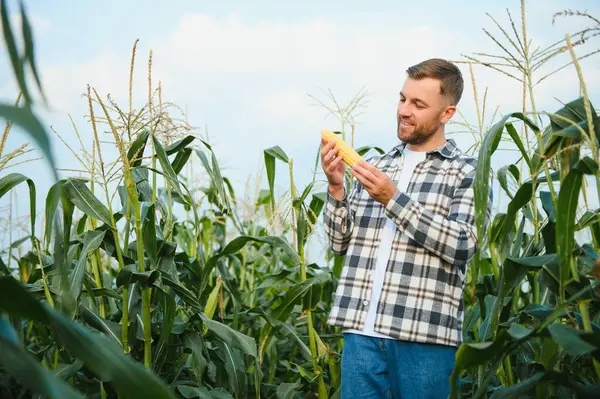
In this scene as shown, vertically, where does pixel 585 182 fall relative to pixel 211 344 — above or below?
above

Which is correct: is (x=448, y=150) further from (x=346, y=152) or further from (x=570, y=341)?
(x=570, y=341)

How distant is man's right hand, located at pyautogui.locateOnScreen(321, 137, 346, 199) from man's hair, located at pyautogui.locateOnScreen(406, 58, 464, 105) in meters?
0.50

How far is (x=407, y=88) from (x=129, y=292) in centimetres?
157

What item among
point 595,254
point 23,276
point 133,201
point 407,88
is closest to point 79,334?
point 133,201

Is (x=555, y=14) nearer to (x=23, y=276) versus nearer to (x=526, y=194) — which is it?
(x=526, y=194)

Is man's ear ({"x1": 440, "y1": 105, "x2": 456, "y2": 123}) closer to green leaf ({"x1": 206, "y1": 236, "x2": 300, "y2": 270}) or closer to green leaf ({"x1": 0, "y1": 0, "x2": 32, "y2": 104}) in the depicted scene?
green leaf ({"x1": 206, "y1": 236, "x2": 300, "y2": 270})

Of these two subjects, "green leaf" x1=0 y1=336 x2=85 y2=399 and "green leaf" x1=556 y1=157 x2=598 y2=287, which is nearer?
"green leaf" x1=0 y1=336 x2=85 y2=399

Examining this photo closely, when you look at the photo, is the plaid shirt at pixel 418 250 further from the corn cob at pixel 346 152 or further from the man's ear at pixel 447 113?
the corn cob at pixel 346 152

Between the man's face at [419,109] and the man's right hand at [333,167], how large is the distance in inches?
11.8

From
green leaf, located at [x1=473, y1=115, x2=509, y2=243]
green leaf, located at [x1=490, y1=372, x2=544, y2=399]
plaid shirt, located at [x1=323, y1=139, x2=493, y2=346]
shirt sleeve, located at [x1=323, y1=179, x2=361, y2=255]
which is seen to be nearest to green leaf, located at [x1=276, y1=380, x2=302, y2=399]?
plaid shirt, located at [x1=323, y1=139, x2=493, y2=346]

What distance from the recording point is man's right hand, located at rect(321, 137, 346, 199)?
2764 millimetres

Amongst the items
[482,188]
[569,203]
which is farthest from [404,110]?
[569,203]

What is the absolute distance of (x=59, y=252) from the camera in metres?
1.34

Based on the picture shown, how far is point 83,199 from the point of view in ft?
9.50
